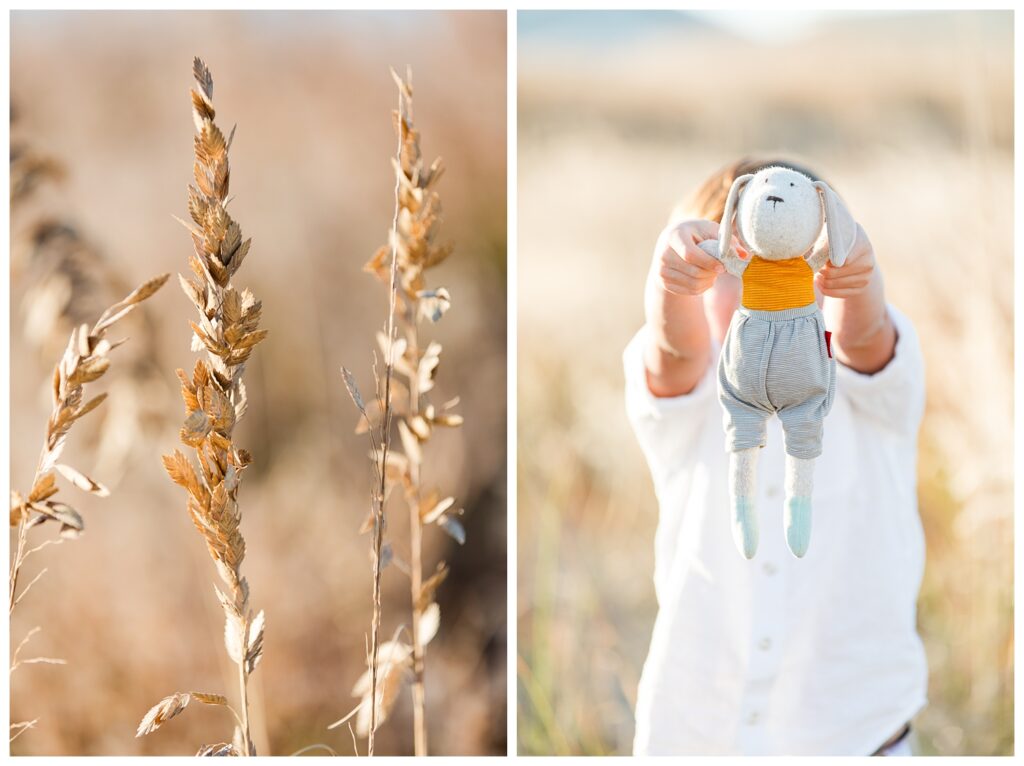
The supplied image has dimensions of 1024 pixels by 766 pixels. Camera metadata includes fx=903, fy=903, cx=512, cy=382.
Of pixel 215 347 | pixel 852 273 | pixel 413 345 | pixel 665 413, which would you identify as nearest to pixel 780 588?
pixel 665 413

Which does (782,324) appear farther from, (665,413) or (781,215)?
(665,413)

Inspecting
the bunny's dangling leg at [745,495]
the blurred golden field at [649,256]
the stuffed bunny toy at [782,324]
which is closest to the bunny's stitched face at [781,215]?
the stuffed bunny toy at [782,324]

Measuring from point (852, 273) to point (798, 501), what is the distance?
203 mm

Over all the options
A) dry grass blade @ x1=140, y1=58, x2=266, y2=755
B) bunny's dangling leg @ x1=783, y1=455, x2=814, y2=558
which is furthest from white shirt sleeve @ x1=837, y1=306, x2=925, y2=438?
dry grass blade @ x1=140, y1=58, x2=266, y2=755

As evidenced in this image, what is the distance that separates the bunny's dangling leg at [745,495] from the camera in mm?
772

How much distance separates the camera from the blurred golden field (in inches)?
47.5

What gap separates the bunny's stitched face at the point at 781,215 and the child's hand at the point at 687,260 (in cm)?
7

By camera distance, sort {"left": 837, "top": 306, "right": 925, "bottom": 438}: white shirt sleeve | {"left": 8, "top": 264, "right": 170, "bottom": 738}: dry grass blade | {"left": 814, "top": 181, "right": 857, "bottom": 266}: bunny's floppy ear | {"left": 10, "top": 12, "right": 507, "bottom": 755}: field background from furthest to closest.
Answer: {"left": 10, "top": 12, "right": 507, "bottom": 755}: field background → {"left": 837, "top": 306, "right": 925, "bottom": 438}: white shirt sleeve → {"left": 814, "top": 181, "right": 857, "bottom": 266}: bunny's floppy ear → {"left": 8, "top": 264, "right": 170, "bottom": 738}: dry grass blade

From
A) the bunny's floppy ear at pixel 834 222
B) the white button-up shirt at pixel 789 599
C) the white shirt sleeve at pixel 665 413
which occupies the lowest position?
the white button-up shirt at pixel 789 599

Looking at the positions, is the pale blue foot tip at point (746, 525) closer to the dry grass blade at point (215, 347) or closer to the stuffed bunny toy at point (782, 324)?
the stuffed bunny toy at point (782, 324)

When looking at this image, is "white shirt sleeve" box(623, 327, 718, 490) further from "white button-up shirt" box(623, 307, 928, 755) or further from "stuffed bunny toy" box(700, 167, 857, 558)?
"stuffed bunny toy" box(700, 167, 857, 558)

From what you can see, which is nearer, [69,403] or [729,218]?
[69,403]

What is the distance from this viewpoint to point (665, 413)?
3.28 ft

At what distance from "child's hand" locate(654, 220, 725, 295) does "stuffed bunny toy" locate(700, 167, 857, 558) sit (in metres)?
0.02
